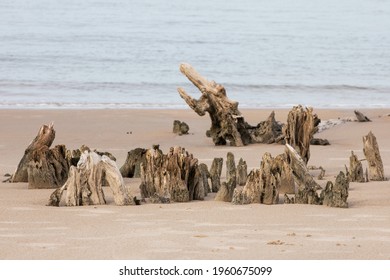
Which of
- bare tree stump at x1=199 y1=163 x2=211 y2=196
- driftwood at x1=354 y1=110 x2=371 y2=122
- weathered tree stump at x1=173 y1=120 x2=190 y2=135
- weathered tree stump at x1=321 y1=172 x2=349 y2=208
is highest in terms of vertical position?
driftwood at x1=354 y1=110 x2=371 y2=122

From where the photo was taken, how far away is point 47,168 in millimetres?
9383

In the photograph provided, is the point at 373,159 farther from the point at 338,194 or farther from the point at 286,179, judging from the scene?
the point at 338,194

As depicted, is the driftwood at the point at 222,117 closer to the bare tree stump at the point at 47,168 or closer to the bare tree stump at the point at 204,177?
the bare tree stump at the point at 47,168

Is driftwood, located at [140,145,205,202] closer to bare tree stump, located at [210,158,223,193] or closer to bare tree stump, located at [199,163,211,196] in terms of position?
bare tree stump, located at [199,163,211,196]

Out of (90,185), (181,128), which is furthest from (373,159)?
(181,128)

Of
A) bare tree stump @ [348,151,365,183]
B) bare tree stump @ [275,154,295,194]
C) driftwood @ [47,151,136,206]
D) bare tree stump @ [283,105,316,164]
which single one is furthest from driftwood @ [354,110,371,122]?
driftwood @ [47,151,136,206]

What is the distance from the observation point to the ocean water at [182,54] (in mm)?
24719

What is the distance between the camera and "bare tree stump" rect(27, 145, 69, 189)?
934 centimetres

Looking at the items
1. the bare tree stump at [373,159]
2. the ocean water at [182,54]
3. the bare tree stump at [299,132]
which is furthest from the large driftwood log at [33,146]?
the ocean water at [182,54]

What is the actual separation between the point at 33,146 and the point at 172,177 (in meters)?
1.71

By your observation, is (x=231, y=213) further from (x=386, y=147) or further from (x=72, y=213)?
(x=386, y=147)

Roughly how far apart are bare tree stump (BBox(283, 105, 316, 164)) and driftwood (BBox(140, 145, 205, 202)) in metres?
2.38

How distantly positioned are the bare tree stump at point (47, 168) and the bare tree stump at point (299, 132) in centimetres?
254
